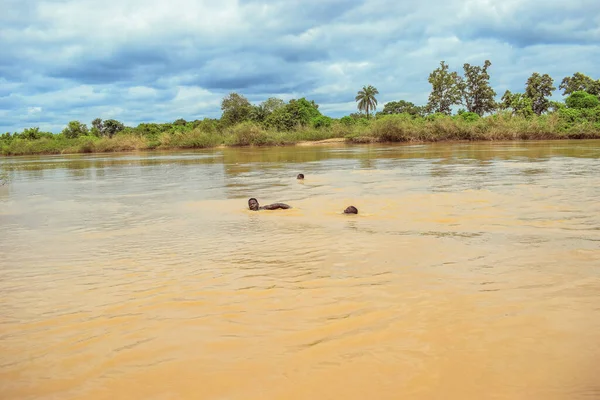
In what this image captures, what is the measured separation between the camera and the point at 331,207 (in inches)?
412

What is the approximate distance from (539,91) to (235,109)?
40606 mm

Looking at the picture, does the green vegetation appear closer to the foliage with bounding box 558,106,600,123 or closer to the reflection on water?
the foliage with bounding box 558,106,600,123

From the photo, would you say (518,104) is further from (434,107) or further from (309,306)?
(309,306)

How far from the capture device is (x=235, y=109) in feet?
229

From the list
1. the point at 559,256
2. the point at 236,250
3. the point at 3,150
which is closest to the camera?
the point at 559,256

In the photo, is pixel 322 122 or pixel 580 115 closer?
pixel 580 115

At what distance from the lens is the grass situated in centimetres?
4378

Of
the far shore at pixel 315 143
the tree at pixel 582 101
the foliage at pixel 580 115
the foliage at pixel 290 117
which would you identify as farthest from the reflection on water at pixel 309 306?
the foliage at pixel 290 117

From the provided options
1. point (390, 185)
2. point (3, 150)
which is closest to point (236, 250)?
point (390, 185)

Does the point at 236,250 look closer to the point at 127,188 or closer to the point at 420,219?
the point at 420,219

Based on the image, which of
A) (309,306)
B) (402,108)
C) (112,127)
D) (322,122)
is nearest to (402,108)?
(402,108)

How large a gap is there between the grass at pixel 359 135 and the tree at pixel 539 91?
10.5 m

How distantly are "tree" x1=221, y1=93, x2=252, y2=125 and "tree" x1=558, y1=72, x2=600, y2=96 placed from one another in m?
41.8

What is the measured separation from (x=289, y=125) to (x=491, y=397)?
59.7 metres
